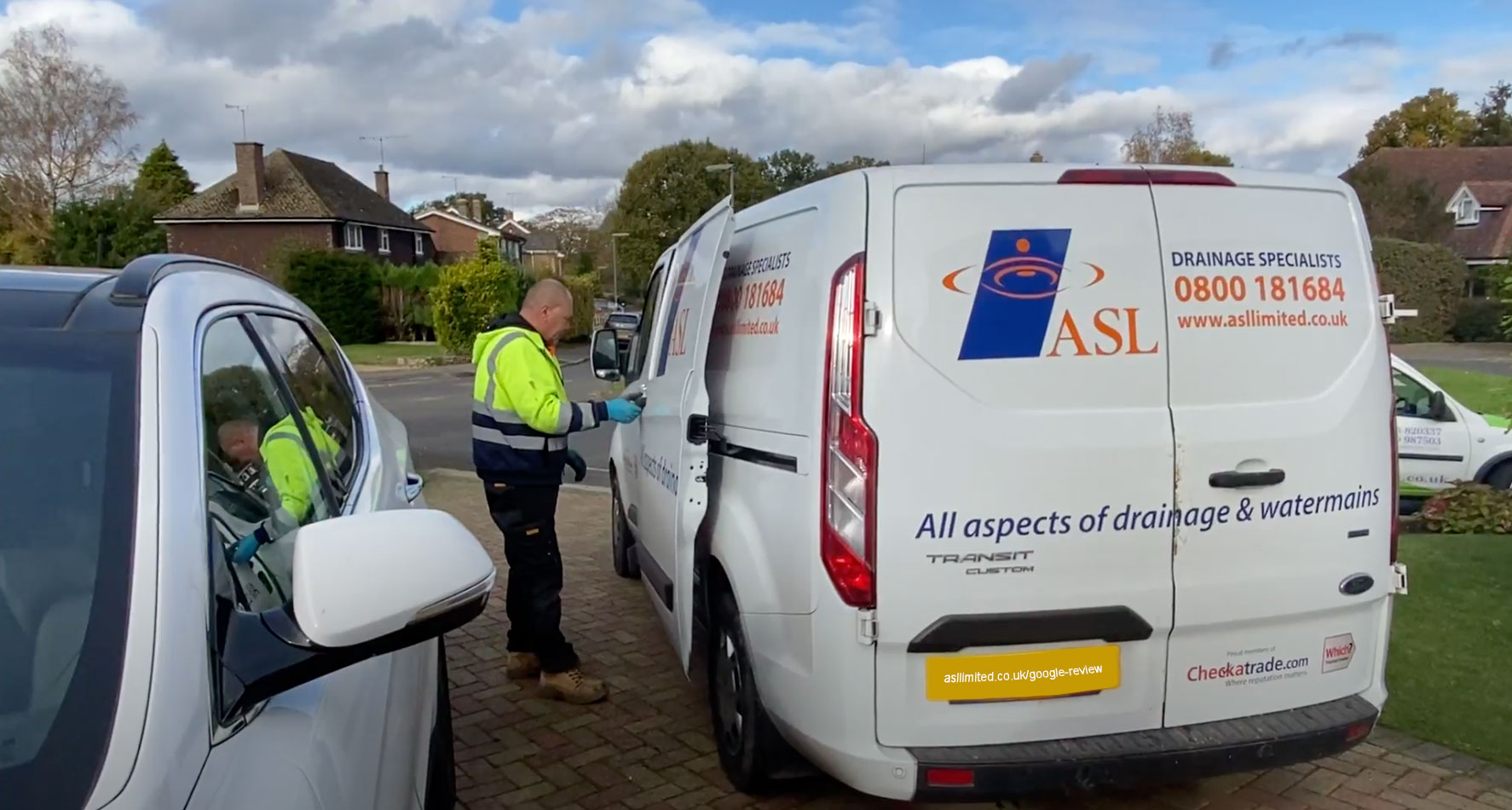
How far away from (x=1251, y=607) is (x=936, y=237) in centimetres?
141

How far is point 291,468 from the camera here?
2516 mm

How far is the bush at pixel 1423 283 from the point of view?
119 ft

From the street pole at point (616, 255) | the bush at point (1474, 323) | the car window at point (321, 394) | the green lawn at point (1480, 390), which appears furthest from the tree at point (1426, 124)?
the car window at point (321, 394)

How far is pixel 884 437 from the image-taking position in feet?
9.68

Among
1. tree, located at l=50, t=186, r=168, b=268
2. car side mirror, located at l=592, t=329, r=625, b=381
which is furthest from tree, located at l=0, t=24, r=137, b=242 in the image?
car side mirror, located at l=592, t=329, r=625, b=381

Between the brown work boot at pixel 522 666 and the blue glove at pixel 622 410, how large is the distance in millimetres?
1273

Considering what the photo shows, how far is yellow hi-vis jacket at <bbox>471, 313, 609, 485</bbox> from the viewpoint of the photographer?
4562mm

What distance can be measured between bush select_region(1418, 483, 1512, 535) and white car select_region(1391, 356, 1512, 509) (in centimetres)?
67

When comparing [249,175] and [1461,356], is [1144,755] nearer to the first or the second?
[1461,356]

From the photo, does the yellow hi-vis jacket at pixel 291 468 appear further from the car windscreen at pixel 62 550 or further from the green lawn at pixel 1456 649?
the green lawn at pixel 1456 649

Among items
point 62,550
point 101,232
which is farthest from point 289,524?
point 101,232

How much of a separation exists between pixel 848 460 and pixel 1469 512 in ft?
21.8

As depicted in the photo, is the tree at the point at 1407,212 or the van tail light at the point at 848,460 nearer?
the van tail light at the point at 848,460

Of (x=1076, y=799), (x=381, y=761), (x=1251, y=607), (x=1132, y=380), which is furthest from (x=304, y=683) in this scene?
(x=1076, y=799)
